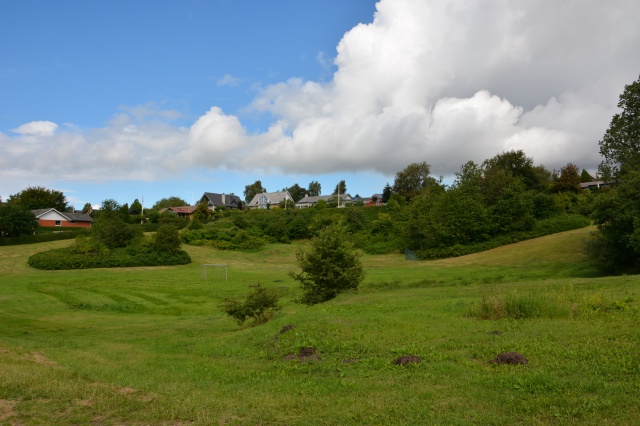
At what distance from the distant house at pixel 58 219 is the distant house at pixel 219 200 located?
42654mm

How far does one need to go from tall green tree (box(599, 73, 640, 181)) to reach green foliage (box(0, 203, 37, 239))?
6479 centimetres

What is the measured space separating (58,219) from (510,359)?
316ft

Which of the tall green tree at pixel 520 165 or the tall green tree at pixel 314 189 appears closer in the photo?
the tall green tree at pixel 520 165

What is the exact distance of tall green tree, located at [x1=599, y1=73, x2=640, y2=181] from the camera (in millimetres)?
38031

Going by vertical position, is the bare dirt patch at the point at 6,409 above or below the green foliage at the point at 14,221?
below

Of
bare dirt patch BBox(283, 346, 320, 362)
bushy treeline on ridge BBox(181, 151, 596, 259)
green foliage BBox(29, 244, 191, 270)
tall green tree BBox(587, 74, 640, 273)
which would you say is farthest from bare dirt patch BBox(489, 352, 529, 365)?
green foliage BBox(29, 244, 191, 270)

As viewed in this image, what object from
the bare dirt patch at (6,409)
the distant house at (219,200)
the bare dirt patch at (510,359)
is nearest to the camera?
the bare dirt patch at (6,409)

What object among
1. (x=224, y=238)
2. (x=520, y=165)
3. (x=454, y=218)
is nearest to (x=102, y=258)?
(x=224, y=238)

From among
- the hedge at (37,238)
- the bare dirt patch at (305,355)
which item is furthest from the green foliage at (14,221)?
the bare dirt patch at (305,355)

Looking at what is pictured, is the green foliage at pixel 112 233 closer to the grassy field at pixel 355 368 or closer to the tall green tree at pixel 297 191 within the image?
the grassy field at pixel 355 368

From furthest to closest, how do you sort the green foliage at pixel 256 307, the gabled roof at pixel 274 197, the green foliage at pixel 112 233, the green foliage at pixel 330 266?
1. the gabled roof at pixel 274 197
2. the green foliage at pixel 112 233
3. the green foliage at pixel 330 266
4. the green foliage at pixel 256 307

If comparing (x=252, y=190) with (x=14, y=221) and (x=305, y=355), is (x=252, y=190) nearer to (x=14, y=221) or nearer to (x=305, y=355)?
(x=14, y=221)

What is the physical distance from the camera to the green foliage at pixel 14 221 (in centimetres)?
5719

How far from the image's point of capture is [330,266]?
21.8 m
